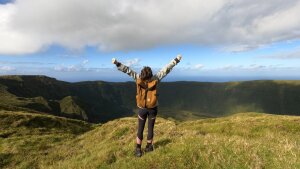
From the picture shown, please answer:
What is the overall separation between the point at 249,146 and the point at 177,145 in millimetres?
3077

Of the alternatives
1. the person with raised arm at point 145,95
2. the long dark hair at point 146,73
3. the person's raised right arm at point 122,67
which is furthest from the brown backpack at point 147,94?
the person's raised right arm at point 122,67

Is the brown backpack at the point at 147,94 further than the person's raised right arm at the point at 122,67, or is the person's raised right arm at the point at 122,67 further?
the person's raised right arm at the point at 122,67

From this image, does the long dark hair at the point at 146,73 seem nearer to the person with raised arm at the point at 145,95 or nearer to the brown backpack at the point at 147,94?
the person with raised arm at the point at 145,95

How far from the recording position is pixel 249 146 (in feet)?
42.9

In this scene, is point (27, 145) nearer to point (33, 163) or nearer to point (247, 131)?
point (33, 163)

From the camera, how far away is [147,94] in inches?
590

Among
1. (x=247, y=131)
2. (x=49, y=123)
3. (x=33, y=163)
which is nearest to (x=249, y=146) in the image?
(x=33, y=163)

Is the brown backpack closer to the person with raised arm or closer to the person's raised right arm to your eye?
the person with raised arm

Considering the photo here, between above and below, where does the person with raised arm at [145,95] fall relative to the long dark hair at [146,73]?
below

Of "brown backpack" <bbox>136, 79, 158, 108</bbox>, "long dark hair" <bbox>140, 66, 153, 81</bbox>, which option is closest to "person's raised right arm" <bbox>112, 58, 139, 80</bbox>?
"long dark hair" <bbox>140, 66, 153, 81</bbox>

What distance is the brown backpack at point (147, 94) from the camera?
48.9 ft

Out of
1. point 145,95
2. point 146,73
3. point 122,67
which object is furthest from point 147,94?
point 122,67

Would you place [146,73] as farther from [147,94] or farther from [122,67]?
[122,67]

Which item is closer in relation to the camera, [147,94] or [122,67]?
[147,94]
